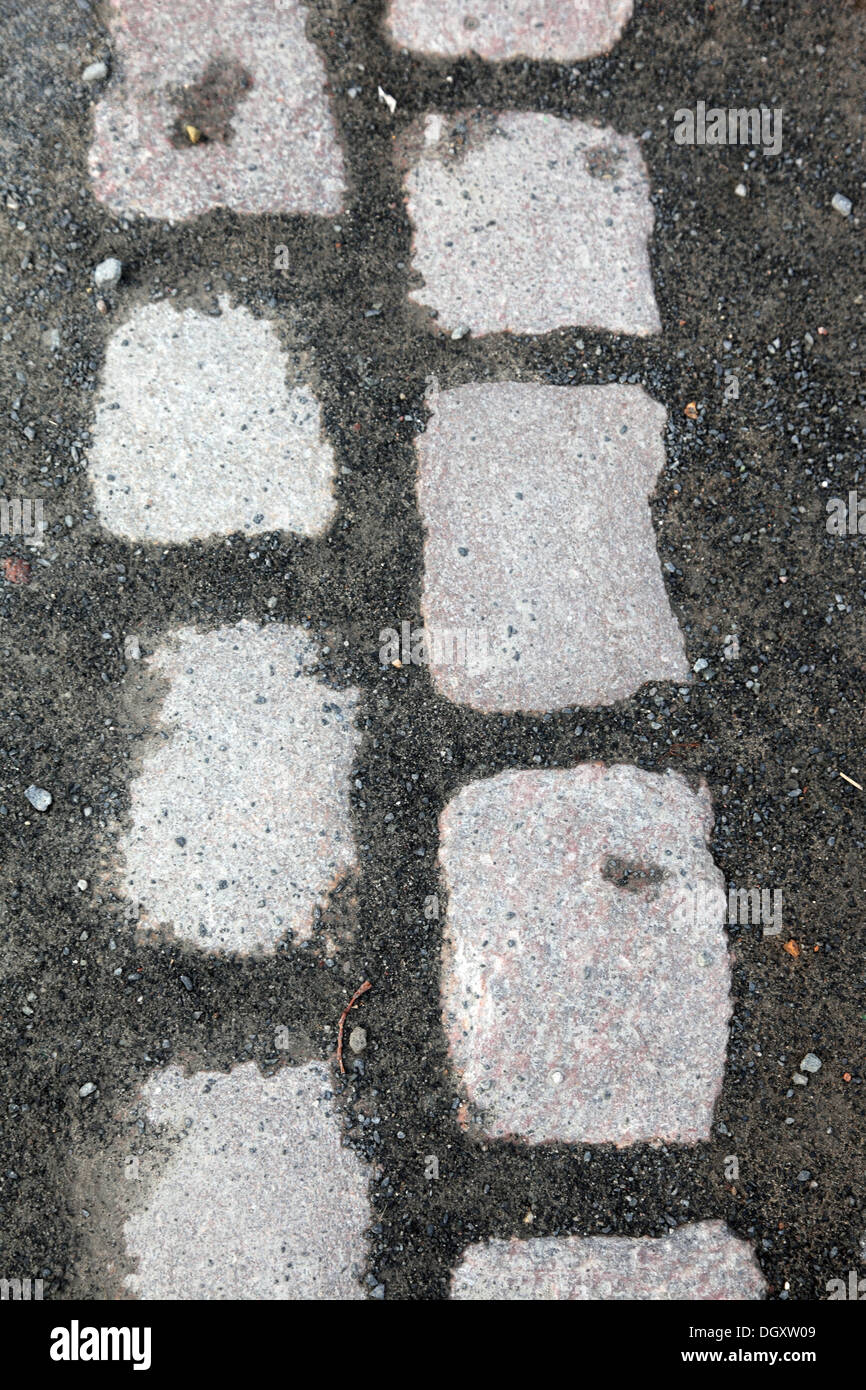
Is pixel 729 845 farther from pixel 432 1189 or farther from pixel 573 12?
pixel 573 12

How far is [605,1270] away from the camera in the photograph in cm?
221

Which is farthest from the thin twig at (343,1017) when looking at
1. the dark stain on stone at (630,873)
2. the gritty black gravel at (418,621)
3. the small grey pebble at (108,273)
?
the small grey pebble at (108,273)

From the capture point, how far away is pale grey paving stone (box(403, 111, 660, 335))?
2.52 metres

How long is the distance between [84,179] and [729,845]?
9.09ft

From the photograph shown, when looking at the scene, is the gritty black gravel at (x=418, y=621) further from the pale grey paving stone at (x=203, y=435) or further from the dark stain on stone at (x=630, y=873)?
the dark stain on stone at (x=630, y=873)

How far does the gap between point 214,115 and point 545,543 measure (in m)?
1.67

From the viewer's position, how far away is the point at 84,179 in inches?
96.4

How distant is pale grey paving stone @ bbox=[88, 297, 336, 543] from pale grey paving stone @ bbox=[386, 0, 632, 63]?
107 centimetres

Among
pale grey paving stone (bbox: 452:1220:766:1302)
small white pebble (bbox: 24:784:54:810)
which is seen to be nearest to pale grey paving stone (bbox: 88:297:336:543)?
small white pebble (bbox: 24:784:54:810)

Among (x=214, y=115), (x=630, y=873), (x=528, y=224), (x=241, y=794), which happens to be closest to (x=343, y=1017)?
(x=241, y=794)

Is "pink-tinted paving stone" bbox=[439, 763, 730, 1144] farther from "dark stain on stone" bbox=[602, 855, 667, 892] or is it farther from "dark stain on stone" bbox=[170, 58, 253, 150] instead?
"dark stain on stone" bbox=[170, 58, 253, 150]

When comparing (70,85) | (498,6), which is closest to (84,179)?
(70,85)

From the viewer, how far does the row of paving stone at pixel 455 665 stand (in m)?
2.22

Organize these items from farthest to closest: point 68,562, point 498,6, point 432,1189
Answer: point 498,6 < point 68,562 < point 432,1189
